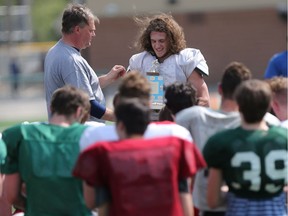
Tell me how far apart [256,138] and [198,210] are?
932mm

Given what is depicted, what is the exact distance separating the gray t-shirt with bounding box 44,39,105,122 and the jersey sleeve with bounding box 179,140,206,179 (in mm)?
2472

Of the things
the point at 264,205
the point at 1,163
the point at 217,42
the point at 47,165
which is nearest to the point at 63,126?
the point at 47,165

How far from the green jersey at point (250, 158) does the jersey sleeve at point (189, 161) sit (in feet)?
0.35

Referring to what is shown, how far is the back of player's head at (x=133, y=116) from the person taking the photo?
4.26 metres

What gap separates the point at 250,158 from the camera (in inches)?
174

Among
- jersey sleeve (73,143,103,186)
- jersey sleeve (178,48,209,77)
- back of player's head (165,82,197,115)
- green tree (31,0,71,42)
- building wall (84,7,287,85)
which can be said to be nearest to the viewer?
jersey sleeve (73,143,103,186)

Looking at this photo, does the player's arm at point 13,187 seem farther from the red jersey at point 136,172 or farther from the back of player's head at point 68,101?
the red jersey at point 136,172

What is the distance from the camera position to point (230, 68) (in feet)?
16.1

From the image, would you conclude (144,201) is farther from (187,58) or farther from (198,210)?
(187,58)

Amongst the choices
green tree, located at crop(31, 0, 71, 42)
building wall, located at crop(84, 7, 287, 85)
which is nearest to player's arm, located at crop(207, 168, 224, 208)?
building wall, located at crop(84, 7, 287, 85)

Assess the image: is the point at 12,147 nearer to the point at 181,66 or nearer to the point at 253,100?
the point at 253,100

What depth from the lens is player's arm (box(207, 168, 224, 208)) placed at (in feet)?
14.7

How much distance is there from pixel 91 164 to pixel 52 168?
58 cm

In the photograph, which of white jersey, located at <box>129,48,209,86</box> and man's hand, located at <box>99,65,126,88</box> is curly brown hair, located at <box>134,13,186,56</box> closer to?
white jersey, located at <box>129,48,209,86</box>
